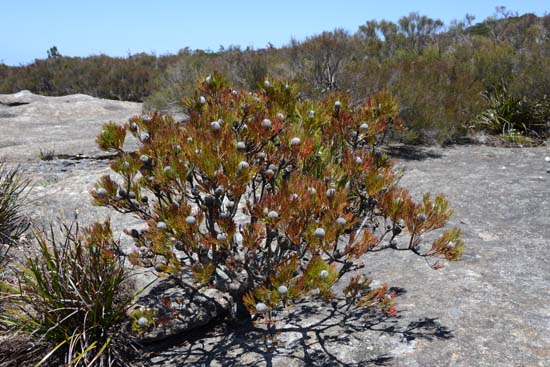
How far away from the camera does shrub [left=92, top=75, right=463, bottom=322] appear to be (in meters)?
2.25

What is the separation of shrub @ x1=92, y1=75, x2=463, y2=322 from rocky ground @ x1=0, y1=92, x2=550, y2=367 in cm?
34

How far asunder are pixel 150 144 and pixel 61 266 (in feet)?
3.39

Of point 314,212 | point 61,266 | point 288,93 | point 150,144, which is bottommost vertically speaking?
point 61,266

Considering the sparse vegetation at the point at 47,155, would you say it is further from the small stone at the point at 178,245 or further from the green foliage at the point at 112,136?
the small stone at the point at 178,245

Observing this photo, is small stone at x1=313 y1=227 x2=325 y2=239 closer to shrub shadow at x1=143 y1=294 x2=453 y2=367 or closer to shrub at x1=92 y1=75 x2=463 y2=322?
shrub at x1=92 y1=75 x2=463 y2=322

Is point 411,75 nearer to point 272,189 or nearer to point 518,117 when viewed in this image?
point 518,117

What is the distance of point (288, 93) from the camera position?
3119mm

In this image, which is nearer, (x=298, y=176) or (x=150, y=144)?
(x=298, y=176)

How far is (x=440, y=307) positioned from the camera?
10.4 feet

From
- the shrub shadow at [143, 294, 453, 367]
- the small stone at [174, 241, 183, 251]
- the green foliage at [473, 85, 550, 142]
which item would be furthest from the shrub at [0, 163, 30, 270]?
the green foliage at [473, 85, 550, 142]

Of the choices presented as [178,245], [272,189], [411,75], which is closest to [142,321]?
[178,245]

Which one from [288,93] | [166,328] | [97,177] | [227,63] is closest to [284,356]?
[166,328]

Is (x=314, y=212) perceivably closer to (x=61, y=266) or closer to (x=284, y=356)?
(x=284, y=356)

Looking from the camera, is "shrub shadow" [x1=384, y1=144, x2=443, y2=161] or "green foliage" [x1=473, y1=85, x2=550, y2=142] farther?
"green foliage" [x1=473, y1=85, x2=550, y2=142]
